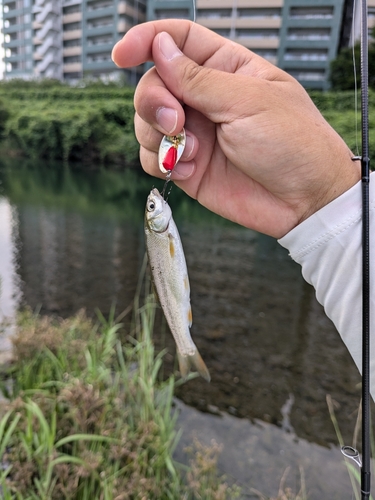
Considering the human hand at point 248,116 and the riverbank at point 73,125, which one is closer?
the human hand at point 248,116

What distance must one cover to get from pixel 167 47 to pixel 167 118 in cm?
25

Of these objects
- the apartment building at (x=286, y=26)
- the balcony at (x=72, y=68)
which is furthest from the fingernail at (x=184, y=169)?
the balcony at (x=72, y=68)

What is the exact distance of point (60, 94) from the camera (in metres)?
35.4

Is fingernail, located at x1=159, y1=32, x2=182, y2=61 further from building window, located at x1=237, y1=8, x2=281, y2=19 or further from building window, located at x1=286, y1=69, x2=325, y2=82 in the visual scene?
building window, located at x1=286, y1=69, x2=325, y2=82

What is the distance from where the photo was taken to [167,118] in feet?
4.44

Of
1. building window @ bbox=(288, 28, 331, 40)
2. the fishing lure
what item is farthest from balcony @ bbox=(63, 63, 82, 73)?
the fishing lure

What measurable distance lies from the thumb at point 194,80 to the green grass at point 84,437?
2138mm

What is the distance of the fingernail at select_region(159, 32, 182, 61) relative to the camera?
1.33 m

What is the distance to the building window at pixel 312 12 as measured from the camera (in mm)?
3104

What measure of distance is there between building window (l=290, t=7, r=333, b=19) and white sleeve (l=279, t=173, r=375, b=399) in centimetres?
247

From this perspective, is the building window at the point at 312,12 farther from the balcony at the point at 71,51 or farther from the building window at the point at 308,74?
the balcony at the point at 71,51

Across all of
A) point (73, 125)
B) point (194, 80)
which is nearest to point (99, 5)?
point (73, 125)

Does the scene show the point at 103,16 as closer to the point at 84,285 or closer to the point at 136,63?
the point at 84,285

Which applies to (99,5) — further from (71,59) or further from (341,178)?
(341,178)
